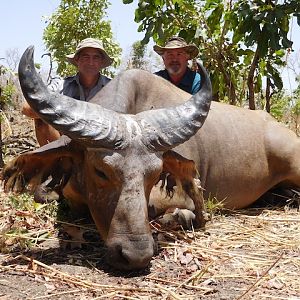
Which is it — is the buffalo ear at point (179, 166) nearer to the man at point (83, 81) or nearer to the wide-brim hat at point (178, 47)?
the man at point (83, 81)

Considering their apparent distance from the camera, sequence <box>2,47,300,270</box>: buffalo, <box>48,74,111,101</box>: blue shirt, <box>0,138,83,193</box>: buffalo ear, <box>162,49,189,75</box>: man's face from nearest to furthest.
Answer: <box>2,47,300,270</box>: buffalo < <box>0,138,83,193</box>: buffalo ear < <box>48,74,111,101</box>: blue shirt < <box>162,49,189,75</box>: man's face

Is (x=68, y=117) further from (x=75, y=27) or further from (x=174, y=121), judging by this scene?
(x=75, y=27)

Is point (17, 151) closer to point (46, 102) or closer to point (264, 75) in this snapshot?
point (264, 75)

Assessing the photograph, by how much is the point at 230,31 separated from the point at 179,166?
4.55 metres

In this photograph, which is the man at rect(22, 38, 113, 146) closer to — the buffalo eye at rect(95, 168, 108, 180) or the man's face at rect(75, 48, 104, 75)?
the man's face at rect(75, 48, 104, 75)

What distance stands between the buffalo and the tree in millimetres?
2275

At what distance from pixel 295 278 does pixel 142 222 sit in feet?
3.69

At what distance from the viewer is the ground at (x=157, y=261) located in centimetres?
331

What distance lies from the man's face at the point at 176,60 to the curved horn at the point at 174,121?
2.81m

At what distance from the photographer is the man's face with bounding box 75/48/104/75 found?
6.68 meters

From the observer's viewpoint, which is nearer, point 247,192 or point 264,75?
point 247,192

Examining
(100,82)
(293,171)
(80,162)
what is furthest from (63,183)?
(293,171)

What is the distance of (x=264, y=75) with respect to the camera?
864cm

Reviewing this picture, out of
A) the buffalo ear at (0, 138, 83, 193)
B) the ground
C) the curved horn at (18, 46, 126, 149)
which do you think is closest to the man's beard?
the ground
